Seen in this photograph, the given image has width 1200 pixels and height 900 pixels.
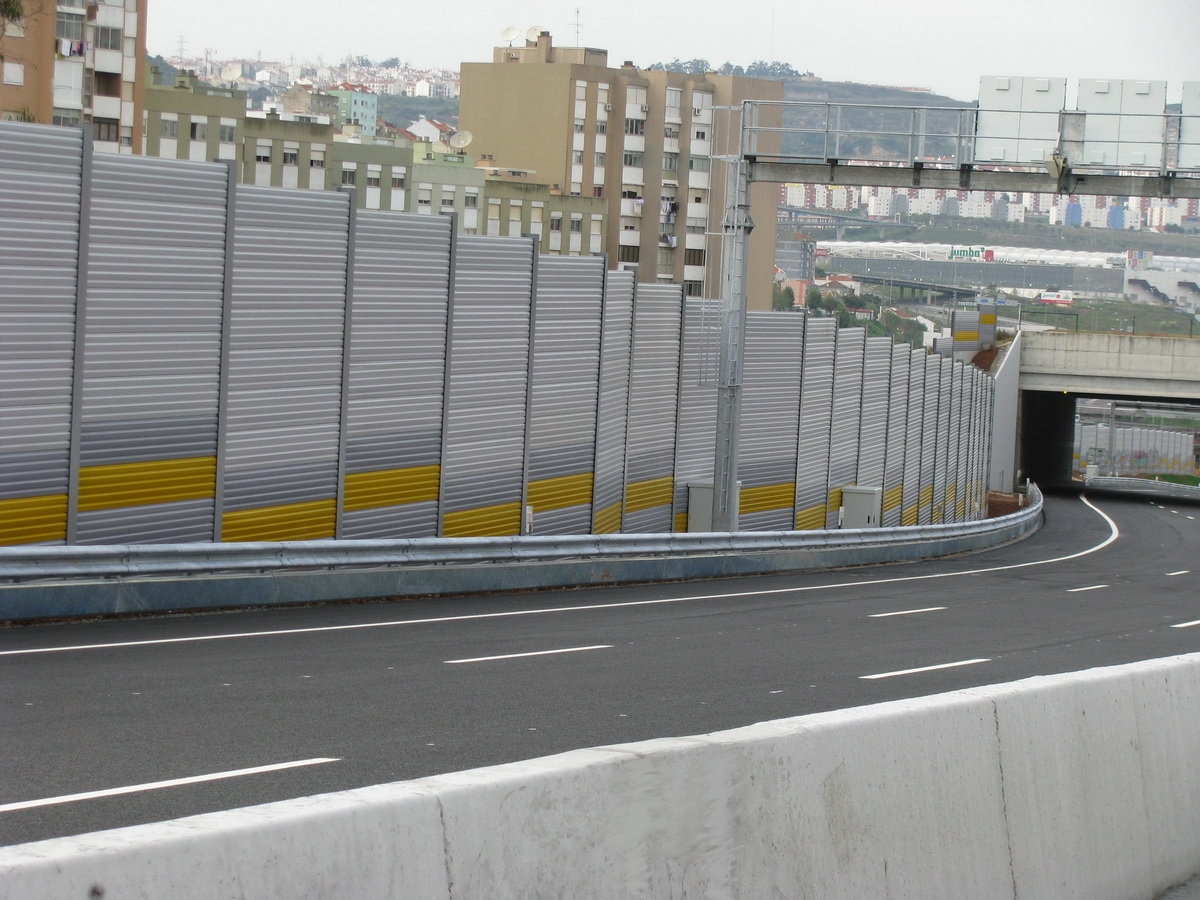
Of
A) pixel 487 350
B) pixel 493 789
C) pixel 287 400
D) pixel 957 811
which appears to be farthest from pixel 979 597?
pixel 493 789

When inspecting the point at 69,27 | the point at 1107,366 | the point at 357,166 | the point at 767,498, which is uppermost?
the point at 69,27

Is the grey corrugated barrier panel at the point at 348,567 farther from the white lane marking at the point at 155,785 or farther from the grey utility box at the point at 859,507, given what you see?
the grey utility box at the point at 859,507

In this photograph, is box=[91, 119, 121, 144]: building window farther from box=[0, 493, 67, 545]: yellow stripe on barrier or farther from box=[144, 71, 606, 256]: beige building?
box=[0, 493, 67, 545]: yellow stripe on barrier

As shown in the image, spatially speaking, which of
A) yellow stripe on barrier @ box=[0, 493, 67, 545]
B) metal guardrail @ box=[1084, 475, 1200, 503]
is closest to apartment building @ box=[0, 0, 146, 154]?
metal guardrail @ box=[1084, 475, 1200, 503]

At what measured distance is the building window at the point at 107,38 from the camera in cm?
7700

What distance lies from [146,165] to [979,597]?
48.6ft

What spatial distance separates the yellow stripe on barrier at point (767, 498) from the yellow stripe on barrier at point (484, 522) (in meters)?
9.72

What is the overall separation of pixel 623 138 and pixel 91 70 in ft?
190

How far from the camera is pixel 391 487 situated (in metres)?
21.8

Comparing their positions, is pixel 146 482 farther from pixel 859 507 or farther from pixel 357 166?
pixel 357 166

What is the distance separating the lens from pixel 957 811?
6582mm

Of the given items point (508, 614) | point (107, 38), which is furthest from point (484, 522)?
point (107, 38)

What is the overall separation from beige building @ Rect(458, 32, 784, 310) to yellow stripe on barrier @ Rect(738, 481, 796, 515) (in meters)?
87.6

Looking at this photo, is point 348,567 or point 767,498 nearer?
point 348,567
